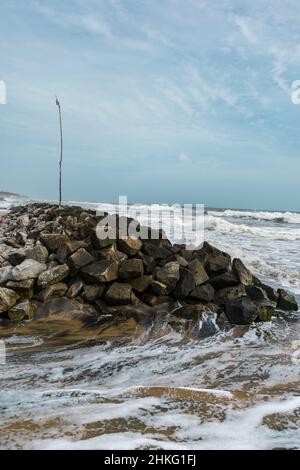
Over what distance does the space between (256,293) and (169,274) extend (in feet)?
4.71

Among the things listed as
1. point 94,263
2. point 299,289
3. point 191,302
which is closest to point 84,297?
point 94,263

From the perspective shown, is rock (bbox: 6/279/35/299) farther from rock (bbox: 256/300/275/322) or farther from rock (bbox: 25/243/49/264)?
rock (bbox: 256/300/275/322)

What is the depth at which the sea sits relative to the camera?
2.74 m

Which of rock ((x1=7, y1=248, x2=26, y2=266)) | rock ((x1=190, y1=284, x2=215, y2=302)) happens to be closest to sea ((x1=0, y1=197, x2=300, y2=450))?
rock ((x1=190, y1=284, x2=215, y2=302))

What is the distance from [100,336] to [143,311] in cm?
93

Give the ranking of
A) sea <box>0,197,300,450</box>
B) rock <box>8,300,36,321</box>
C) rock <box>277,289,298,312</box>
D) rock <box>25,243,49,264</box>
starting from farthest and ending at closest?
rock <box>277,289,298,312</box>
rock <box>25,243,49,264</box>
rock <box>8,300,36,321</box>
sea <box>0,197,300,450</box>

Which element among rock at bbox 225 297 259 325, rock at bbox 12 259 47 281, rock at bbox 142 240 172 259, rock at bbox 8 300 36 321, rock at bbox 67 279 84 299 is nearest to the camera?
rock at bbox 8 300 36 321

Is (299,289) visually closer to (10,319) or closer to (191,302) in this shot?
(191,302)

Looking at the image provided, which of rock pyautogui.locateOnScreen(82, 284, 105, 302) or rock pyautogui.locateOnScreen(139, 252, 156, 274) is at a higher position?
rock pyautogui.locateOnScreen(139, 252, 156, 274)

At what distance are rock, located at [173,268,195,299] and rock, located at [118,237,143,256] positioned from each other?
36.8 inches

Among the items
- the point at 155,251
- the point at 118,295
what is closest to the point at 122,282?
the point at 118,295

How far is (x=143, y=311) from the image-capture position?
19.1ft

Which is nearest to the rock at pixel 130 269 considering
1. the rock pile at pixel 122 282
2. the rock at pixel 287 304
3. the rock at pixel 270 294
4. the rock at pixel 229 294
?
the rock pile at pixel 122 282

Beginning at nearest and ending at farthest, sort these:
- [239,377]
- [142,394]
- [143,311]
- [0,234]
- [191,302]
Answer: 1. [142,394]
2. [239,377]
3. [143,311]
4. [191,302]
5. [0,234]
